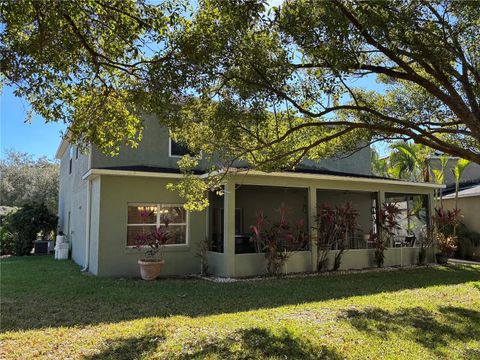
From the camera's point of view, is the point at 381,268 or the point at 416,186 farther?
the point at 416,186

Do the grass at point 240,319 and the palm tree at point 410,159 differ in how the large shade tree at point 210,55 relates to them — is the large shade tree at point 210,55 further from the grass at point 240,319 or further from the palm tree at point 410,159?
the palm tree at point 410,159

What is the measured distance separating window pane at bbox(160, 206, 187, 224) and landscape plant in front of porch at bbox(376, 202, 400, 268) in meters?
6.84

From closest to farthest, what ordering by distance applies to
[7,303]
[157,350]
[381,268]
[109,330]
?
[157,350] < [109,330] < [7,303] < [381,268]

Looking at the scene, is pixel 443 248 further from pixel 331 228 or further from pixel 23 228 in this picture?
pixel 23 228

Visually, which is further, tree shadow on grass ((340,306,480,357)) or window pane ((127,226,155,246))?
window pane ((127,226,155,246))

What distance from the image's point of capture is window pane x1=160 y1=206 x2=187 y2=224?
1283 centimetres

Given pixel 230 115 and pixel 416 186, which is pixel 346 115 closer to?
pixel 230 115

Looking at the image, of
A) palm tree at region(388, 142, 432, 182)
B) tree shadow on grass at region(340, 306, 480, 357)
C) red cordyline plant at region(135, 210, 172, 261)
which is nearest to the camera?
tree shadow on grass at region(340, 306, 480, 357)

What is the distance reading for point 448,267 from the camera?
14812 mm

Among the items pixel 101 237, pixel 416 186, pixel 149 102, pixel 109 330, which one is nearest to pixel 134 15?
pixel 149 102

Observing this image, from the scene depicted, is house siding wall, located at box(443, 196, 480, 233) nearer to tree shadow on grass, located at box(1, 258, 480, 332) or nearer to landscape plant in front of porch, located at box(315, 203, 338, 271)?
tree shadow on grass, located at box(1, 258, 480, 332)

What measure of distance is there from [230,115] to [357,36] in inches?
103

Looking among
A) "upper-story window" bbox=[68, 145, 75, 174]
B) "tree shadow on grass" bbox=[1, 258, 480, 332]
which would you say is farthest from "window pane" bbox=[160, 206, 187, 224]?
"upper-story window" bbox=[68, 145, 75, 174]

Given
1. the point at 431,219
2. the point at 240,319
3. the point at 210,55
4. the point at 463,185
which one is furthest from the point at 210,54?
the point at 463,185
